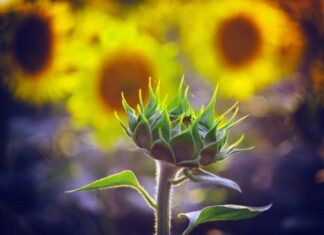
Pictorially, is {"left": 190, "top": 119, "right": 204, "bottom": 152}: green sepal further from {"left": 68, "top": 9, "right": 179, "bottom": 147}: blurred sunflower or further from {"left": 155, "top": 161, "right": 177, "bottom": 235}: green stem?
{"left": 68, "top": 9, "right": 179, "bottom": 147}: blurred sunflower

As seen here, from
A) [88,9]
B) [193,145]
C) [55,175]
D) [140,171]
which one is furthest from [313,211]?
[193,145]

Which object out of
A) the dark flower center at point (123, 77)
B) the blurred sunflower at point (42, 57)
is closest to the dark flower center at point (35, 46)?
the blurred sunflower at point (42, 57)

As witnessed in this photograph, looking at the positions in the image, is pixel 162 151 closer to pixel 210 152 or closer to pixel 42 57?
pixel 210 152

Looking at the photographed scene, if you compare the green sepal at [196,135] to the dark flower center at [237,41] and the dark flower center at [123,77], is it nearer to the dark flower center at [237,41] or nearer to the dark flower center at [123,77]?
the dark flower center at [123,77]

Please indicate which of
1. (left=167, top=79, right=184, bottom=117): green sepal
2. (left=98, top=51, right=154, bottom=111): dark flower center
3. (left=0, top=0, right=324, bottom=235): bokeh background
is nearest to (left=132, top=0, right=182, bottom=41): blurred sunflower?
(left=0, top=0, right=324, bottom=235): bokeh background

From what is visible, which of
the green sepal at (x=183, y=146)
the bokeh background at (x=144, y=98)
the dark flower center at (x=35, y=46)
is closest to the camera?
the green sepal at (x=183, y=146)

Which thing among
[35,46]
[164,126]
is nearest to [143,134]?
[164,126]

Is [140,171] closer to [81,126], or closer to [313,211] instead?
[81,126]
